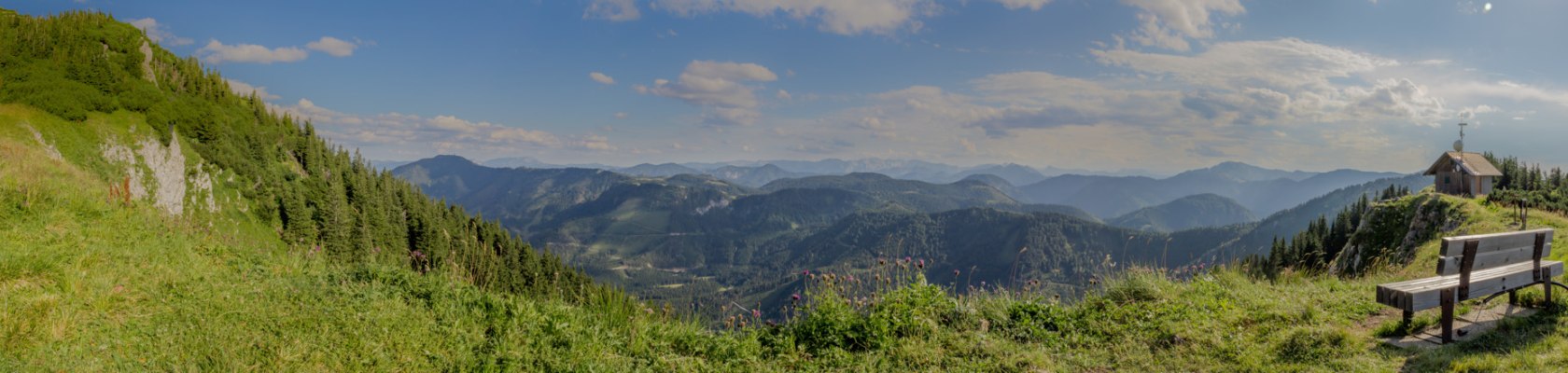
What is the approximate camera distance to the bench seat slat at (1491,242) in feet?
23.2

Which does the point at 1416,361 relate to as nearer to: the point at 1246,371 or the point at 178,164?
the point at 1246,371

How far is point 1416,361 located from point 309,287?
1267 centimetres

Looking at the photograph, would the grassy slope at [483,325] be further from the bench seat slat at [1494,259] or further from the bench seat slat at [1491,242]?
the bench seat slat at [1491,242]

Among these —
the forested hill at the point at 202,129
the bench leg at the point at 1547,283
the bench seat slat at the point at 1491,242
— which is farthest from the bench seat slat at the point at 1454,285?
the forested hill at the point at 202,129

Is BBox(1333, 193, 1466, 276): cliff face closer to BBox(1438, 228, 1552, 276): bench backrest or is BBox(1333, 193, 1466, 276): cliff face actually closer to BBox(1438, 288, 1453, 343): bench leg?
BBox(1438, 228, 1552, 276): bench backrest

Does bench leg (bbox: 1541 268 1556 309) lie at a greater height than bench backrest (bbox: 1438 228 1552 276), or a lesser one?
lesser

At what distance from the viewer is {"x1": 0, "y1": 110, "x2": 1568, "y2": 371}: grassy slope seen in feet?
18.2

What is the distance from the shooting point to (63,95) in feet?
86.1

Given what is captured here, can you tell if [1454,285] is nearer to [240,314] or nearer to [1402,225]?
[240,314]

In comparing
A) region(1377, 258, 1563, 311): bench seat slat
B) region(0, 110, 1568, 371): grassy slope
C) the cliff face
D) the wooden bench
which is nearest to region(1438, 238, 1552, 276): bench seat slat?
the wooden bench

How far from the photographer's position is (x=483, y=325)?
6957 mm

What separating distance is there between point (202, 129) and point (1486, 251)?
5578 centimetres

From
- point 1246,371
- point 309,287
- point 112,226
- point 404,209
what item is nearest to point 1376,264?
point 1246,371

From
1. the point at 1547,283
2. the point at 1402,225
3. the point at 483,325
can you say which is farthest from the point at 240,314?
the point at 1402,225
